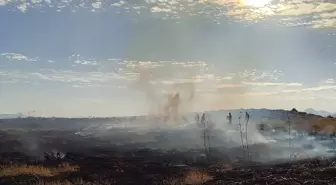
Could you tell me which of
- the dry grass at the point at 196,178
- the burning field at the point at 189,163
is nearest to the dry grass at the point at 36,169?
the burning field at the point at 189,163

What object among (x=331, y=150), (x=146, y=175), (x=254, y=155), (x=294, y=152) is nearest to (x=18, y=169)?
(x=146, y=175)

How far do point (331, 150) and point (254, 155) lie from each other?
1235cm

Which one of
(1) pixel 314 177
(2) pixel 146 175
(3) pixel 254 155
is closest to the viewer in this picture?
(1) pixel 314 177

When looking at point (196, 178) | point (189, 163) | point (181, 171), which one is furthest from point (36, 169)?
point (189, 163)

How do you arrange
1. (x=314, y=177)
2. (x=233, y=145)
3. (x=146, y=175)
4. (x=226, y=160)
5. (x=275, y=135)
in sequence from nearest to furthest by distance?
(x=314, y=177) → (x=146, y=175) → (x=226, y=160) → (x=233, y=145) → (x=275, y=135)

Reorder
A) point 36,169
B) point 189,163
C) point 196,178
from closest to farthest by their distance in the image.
Answer: point 196,178 < point 36,169 < point 189,163

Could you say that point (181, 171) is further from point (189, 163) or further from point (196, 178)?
point (189, 163)

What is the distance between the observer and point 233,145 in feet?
270

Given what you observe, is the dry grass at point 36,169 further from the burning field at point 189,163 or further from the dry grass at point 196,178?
the dry grass at point 196,178

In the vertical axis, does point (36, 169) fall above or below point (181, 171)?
above

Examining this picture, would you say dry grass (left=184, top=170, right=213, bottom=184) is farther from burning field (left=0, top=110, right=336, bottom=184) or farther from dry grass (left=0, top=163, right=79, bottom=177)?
dry grass (left=0, top=163, right=79, bottom=177)

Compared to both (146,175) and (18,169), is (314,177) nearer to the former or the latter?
(146,175)

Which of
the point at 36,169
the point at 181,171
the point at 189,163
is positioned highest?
the point at 36,169

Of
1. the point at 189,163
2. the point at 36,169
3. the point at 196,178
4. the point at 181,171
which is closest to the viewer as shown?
the point at 196,178
